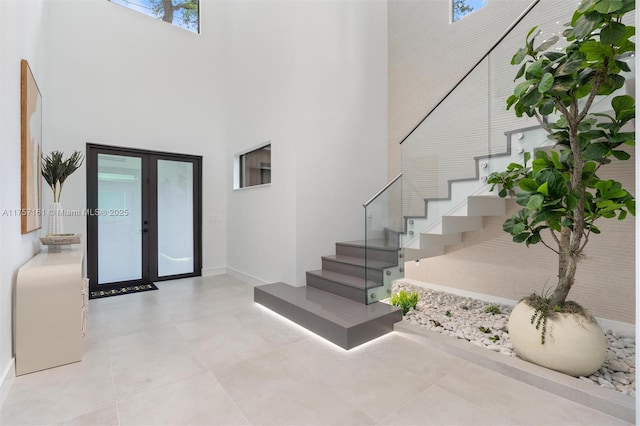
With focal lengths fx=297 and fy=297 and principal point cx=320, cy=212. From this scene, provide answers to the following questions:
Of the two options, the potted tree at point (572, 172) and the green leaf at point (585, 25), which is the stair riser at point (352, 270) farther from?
the green leaf at point (585, 25)

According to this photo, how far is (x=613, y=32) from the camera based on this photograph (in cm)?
185

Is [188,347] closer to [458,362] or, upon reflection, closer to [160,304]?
[160,304]

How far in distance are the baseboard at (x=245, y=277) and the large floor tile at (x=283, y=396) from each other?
2399 mm

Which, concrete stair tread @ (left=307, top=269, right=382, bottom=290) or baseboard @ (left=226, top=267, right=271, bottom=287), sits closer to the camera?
concrete stair tread @ (left=307, top=269, right=382, bottom=290)

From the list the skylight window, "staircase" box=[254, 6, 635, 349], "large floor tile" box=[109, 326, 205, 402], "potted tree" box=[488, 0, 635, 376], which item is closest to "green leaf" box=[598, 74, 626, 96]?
"potted tree" box=[488, 0, 635, 376]

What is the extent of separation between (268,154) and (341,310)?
2.87m

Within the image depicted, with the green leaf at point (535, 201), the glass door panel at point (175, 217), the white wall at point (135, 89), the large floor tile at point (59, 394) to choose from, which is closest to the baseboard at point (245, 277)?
the white wall at point (135, 89)

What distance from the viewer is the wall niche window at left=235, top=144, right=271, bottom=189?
16.3ft

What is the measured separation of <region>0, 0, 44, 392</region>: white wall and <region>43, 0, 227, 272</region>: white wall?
1.85 meters

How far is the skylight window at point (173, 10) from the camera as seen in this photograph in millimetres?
5066

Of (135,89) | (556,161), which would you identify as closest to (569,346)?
(556,161)

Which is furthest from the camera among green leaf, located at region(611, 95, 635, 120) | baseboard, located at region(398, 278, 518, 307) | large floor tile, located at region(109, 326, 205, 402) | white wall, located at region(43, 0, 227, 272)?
white wall, located at region(43, 0, 227, 272)

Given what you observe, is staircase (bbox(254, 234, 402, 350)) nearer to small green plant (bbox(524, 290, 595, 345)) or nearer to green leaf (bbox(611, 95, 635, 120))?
small green plant (bbox(524, 290, 595, 345))

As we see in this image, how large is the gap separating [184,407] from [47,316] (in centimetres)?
144
